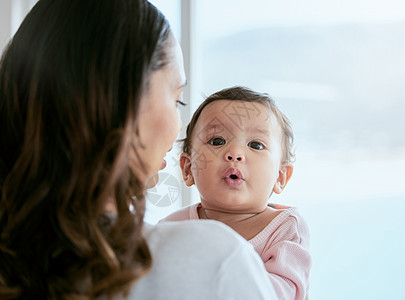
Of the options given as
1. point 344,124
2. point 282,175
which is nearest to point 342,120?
point 344,124

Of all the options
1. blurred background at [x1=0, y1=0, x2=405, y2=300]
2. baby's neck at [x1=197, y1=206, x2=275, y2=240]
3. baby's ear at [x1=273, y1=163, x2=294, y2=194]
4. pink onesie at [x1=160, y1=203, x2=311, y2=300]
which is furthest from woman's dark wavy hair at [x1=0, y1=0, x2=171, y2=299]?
blurred background at [x1=0, y1=0, x2=405, y2=300]

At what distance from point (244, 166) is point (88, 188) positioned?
0.67 meters

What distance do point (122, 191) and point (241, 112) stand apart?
684 millimetres

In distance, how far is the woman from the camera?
60 centimetres

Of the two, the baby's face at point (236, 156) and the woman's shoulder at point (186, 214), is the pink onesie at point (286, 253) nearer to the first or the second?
the baby's face at point (236, 156)

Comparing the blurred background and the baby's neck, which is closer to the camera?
the baby's neck

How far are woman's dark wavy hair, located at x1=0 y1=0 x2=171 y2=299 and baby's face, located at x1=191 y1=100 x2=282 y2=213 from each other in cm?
58

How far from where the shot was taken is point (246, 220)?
1.27 m

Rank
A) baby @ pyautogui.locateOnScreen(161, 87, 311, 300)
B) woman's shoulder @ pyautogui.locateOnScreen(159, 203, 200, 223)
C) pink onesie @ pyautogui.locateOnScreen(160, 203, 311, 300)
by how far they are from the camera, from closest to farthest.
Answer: pink onesie @ pyautogui.locateOnScreen(160, 203, 311, 300)
baby @ pyautogui.locateOnScreen(161, 87, 311, 300)
woman's shoulder @ pyautogui.locateOnScreen(159, 203, 200, 223)

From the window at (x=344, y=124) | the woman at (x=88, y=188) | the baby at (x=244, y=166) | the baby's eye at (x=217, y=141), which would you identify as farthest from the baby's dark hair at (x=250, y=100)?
the woman at (x=88, y=188)

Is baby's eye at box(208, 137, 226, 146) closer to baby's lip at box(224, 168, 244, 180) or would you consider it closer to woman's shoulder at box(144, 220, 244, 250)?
baby's lip at box(224, 168, 244, 180)

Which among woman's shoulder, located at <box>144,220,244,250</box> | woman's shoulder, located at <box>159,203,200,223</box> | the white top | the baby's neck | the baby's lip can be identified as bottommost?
woman's shoulder, located at <box>159,203,200,223</box>

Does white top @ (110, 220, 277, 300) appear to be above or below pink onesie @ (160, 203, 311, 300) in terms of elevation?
above

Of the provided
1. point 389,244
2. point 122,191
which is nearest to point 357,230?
point 389,244
